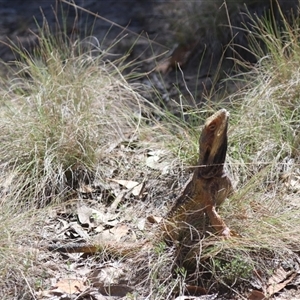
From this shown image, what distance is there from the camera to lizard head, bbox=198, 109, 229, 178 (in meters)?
3.48

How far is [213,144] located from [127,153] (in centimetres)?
131

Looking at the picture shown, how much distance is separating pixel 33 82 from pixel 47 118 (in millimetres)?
631

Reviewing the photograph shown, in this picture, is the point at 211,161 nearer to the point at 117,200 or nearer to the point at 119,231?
the point at 119,231

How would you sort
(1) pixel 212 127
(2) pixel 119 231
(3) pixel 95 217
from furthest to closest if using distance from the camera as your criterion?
(3) pixel 95 217
(2) pixel 119 231
(1) pixel 212 127

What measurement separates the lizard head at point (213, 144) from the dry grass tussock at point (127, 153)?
272 mm

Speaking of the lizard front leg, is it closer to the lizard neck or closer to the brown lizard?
the brown lizard

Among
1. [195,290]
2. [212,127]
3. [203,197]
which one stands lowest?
[195,290]

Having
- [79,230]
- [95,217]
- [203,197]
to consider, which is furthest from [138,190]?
[203,197]

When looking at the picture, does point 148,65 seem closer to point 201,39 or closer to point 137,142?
point 201,39

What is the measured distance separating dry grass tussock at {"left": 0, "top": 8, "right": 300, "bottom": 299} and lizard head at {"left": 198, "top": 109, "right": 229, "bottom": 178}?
27 cm

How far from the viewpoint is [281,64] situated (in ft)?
15.8

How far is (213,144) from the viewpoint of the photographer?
359 cm

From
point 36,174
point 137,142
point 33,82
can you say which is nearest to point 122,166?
point 137,142

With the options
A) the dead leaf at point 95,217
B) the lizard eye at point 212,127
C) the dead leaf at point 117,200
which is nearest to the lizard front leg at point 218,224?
the lizard eye at point 212,127
